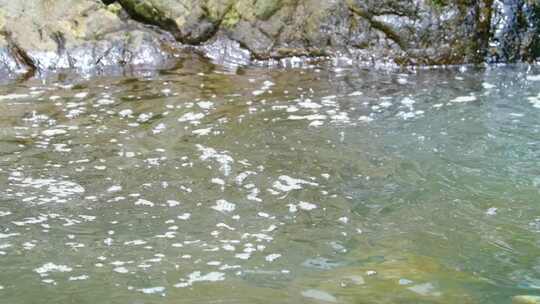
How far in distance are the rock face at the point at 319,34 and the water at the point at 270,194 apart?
158 cm

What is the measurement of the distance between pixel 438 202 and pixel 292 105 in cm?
323

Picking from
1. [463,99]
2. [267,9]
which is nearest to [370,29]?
[267,9]

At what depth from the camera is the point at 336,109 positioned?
7.32m

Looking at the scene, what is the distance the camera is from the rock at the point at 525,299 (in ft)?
10.4

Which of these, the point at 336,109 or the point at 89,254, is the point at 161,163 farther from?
the point at 336,109

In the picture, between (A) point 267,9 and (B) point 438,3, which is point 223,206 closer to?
(A) point 267,9

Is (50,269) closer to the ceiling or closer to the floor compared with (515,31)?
closer to the floor

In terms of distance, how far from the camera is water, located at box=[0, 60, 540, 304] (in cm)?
349

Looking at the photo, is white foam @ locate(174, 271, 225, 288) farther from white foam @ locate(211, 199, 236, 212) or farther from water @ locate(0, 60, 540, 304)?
white foam @ locate(211, 199, 236, 212)

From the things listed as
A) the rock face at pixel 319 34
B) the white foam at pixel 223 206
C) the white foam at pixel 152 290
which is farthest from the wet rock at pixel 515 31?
the white foam at pixel 152 290

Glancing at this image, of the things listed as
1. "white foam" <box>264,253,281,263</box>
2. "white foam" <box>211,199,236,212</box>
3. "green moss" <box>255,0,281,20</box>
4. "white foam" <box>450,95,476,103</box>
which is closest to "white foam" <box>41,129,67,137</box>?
"white foam" <box>211,199,236,212</box>

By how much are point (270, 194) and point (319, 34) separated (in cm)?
576

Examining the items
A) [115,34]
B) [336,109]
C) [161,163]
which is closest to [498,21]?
[336,109]

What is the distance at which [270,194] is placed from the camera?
488 cm
